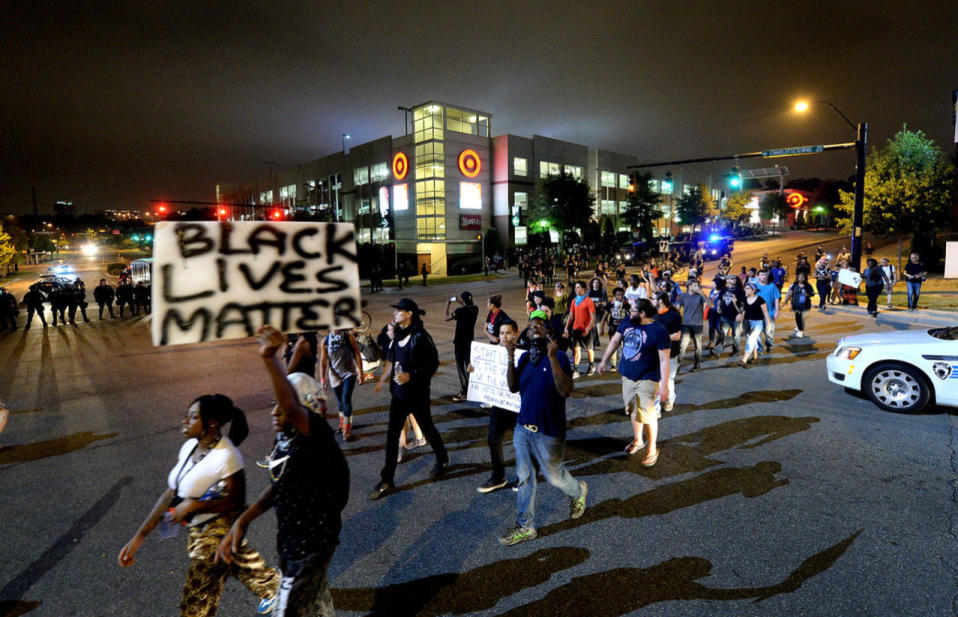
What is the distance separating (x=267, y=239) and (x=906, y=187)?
97.5 feet

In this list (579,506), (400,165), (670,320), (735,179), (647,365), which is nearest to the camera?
(579,506)

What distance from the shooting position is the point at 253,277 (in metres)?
2.90

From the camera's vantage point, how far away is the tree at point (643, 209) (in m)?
57.1

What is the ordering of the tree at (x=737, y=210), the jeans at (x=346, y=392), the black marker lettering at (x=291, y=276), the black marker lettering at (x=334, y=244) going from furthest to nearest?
the tree at (x=737, y=210) < the jeans at (x=346, y=392) < the black marker lettering at (x=334, y=244) < the black marker lettering at (x=291, y=276)

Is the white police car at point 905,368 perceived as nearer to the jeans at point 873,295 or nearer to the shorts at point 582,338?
the shorts at point 582,338

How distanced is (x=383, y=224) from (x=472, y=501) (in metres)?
34.9

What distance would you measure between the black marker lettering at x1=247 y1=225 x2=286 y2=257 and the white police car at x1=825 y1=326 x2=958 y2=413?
795 centimetres

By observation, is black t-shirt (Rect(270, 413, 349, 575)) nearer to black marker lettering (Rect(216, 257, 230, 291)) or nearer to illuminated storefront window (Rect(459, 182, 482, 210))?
black marker lettering (Rect(216, 257, 230, 291))

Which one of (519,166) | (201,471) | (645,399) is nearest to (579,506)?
(645,399)

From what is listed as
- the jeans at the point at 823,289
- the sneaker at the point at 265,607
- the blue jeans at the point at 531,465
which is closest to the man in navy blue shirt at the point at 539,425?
the blue jeans at the point at 531,465

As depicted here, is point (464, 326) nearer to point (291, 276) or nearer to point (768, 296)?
point (291, 276)

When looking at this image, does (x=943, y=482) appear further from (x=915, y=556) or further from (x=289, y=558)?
(x=289, y=558)

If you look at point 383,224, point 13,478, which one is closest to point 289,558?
point 13,478

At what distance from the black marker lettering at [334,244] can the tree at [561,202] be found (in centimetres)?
4459
